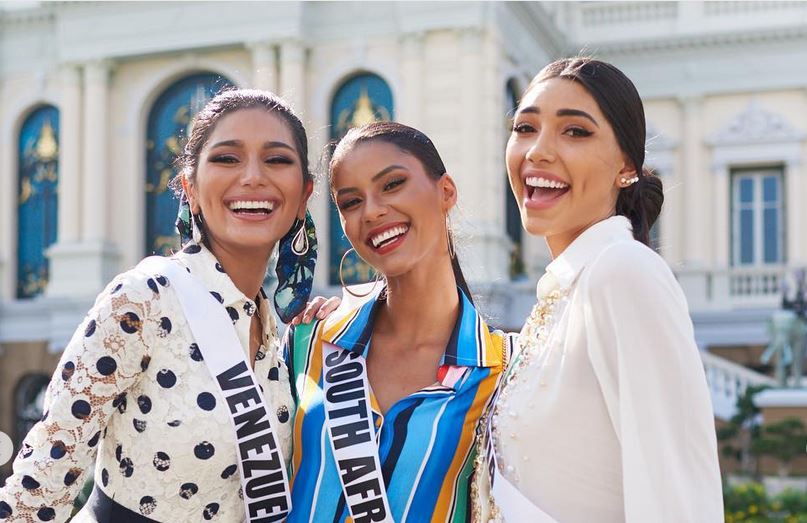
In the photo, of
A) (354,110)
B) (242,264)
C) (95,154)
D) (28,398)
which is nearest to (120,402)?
(242,264)

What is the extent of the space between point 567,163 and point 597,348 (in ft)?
1.60

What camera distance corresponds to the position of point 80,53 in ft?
53.3

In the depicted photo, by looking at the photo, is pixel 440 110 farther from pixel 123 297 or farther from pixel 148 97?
pixel 123 297

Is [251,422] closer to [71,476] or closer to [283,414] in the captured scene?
[283,414]

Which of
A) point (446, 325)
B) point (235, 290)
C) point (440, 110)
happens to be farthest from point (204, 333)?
point (440, 110)

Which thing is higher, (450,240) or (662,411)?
(450,240)

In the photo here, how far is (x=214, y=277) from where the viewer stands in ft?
8.99

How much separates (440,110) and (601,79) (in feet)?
40.4

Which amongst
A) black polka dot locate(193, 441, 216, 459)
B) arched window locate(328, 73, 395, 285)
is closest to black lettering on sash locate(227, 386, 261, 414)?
black polka dot locate(193, 441, 216, 459)

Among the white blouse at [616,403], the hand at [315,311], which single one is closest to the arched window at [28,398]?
the hand at [315,311]

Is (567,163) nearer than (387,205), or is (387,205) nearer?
(567,163)

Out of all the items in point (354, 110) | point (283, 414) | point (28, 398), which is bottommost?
point (28, 398)

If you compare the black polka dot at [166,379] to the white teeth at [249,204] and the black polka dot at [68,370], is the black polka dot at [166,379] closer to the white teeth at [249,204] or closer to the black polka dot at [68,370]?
the black polka dot at [68,370]

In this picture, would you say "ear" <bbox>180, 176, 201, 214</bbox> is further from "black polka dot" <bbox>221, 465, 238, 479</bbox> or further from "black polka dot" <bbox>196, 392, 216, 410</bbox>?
"black polka dot" <bbox>221, 465, 238, 479</bbox>
